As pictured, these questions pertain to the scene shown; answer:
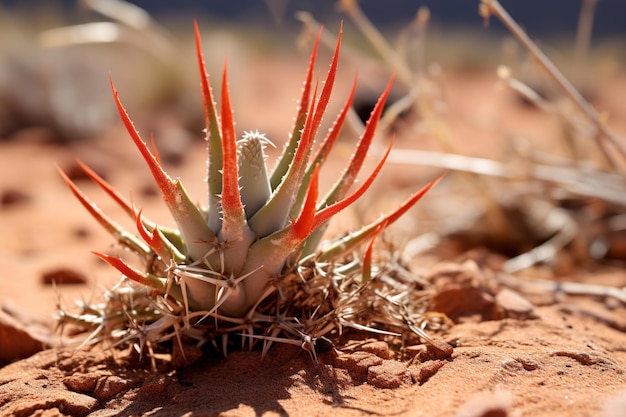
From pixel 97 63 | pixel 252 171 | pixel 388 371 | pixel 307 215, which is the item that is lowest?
pixel 388 371

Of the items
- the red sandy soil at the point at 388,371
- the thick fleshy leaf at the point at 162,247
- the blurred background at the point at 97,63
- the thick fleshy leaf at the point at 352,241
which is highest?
the blurred background at the point at 97,63

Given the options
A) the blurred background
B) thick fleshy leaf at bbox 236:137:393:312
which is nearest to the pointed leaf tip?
thick fleshy leaf at bbox 236:137:393:312

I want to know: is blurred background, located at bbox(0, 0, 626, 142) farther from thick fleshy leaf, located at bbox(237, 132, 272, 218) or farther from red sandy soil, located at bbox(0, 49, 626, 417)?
red sandy soil, located at bbox(0, 49, 626, 417)

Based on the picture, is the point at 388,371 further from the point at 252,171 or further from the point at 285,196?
the point at 252,171

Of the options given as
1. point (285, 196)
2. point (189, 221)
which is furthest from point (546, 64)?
point (189, 221)

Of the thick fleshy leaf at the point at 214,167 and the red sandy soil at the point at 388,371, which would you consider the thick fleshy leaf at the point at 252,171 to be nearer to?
the thick fleshy leaf at the point at 214,167

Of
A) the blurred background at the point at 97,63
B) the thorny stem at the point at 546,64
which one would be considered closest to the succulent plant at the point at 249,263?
the thorny stem at the point at 546,64

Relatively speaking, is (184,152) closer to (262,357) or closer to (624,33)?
(262,357)

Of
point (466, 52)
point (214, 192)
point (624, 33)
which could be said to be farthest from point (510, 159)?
point (624, 33)

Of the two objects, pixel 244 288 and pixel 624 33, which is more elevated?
pixel 624 33
